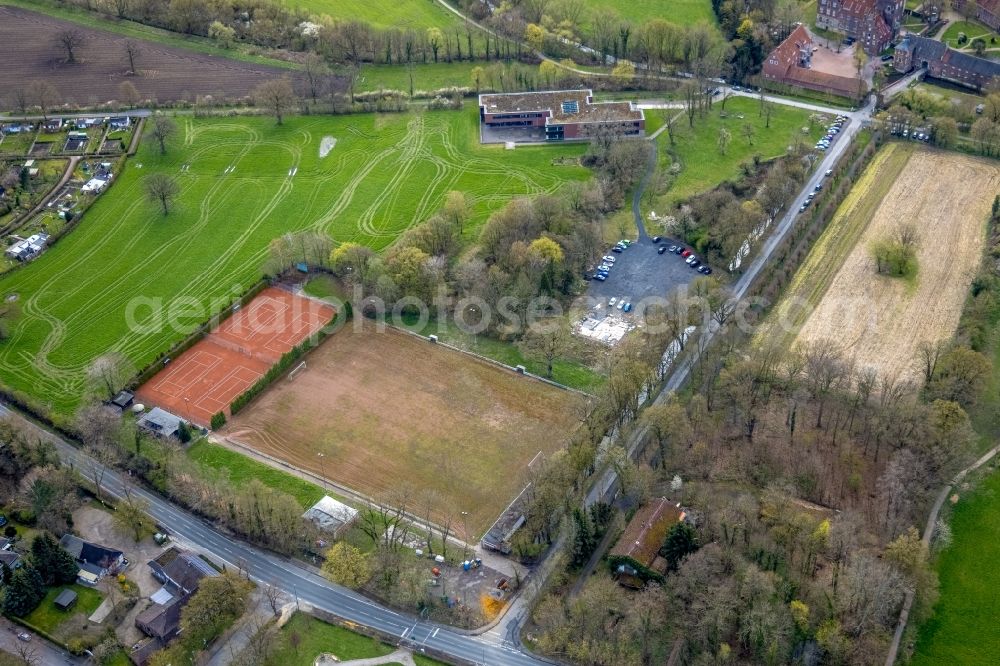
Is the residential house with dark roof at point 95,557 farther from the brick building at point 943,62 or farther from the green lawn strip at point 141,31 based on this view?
the brick building at point 943,62

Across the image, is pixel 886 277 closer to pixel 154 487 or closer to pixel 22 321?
pixel 154 487

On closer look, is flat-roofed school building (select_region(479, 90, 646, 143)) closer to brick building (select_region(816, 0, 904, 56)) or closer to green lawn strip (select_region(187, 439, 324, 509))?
brick building (select_region(816, 0, 904, 56))

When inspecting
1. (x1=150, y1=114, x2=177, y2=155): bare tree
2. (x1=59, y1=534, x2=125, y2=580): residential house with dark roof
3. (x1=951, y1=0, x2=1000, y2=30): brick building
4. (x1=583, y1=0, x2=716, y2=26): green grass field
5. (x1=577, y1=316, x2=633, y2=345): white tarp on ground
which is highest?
(x1=951, y1=0, x2=1000, y2=30): brick building

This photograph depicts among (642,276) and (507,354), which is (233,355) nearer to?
(507,354)

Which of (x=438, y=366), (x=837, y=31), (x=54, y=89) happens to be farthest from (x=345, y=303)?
(x=837, y=31)

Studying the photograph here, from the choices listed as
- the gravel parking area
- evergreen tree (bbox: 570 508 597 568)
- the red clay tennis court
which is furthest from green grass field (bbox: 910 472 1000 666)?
the red clay tennis court

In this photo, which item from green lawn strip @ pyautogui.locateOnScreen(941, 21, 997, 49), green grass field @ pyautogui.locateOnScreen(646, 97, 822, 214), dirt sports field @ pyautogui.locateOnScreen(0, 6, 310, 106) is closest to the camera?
green grass field @ pyautogui.locateOnScreen(646, 97, 822, 214)
